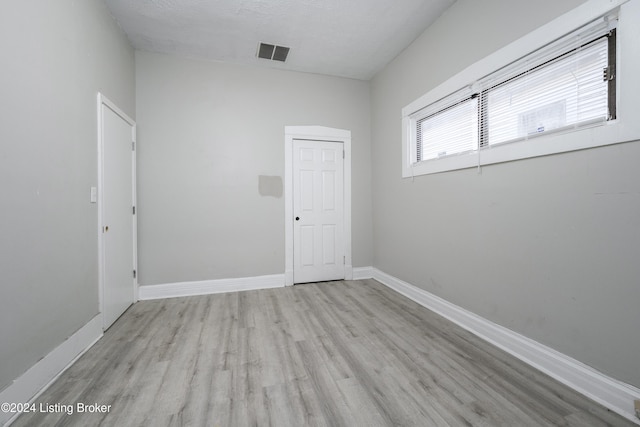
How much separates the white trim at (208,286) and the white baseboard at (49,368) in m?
1.03

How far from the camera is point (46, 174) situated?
1696 mm

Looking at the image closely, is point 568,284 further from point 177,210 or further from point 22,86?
point 177,210

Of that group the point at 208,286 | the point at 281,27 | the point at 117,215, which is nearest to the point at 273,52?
the point at 281,27

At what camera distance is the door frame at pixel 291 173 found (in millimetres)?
3781

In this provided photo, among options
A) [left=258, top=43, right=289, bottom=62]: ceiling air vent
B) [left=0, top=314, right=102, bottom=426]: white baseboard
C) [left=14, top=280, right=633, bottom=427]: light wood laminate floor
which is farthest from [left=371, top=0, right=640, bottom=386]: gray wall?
[left=0, top=314, right=102, bottom=426]: white baseboard

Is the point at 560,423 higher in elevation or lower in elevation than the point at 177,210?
lower

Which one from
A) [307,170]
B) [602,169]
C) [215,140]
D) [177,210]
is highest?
[215,140]

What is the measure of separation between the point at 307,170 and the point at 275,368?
270 centimetres

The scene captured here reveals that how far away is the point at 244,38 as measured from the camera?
3.04 meters

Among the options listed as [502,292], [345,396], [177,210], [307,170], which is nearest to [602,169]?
[502,292]

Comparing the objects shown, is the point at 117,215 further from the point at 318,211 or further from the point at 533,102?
the point at 533,102

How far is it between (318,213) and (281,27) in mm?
2361

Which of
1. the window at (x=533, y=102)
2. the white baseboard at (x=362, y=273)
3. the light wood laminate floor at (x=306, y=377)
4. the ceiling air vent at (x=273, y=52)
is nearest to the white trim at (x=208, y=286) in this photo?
the light wood laminate floor at (x=306, y=377)

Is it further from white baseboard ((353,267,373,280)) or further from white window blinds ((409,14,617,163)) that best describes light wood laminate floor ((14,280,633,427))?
white window blinds ((409,14,617,163))
